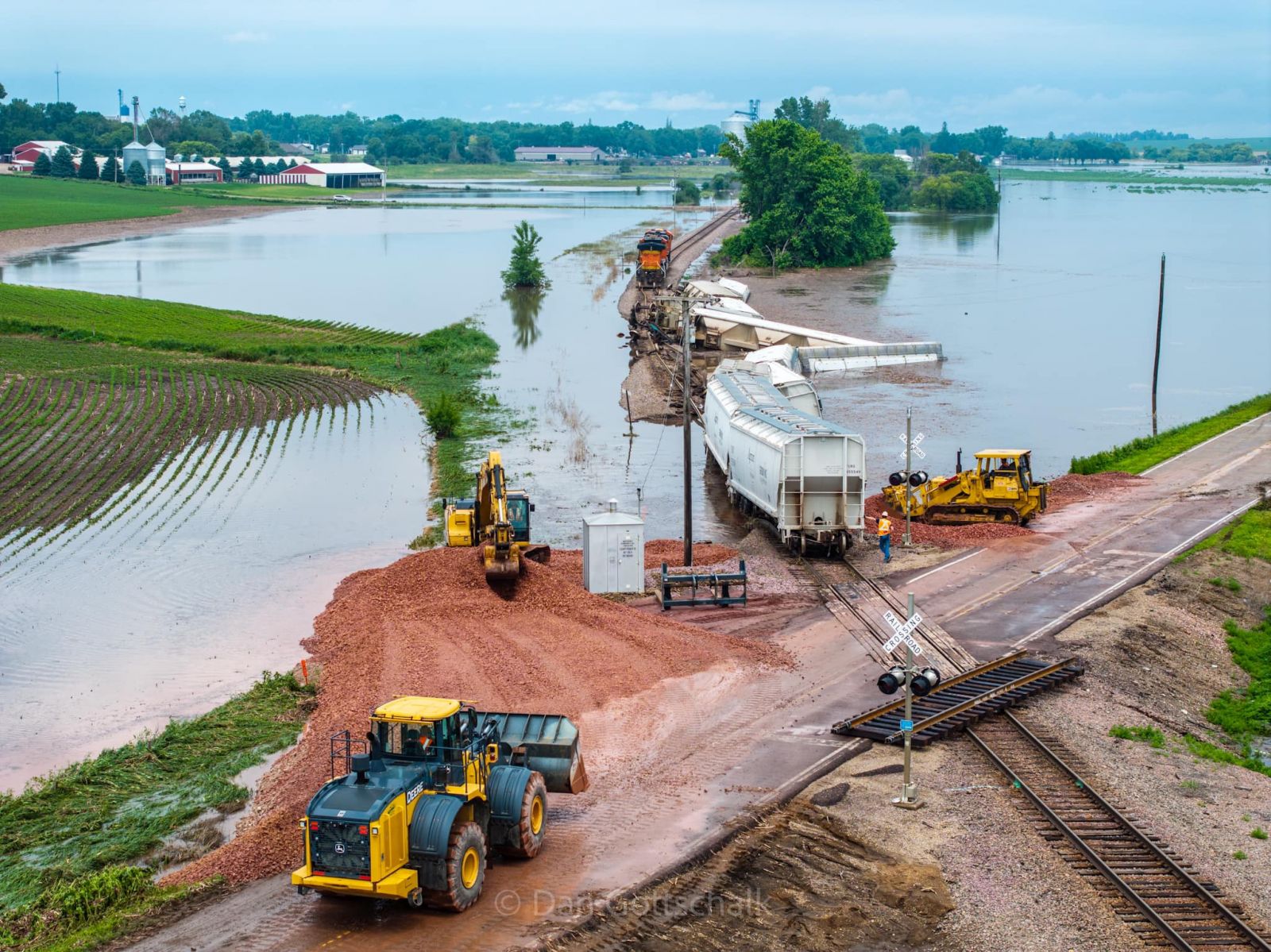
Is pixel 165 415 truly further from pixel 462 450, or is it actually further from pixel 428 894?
pixel 428 894

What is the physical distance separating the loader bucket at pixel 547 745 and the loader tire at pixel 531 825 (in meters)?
0.73

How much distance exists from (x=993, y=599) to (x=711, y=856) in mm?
15572

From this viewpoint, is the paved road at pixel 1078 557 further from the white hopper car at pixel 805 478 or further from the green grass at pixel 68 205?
the green grass at pixel 68 205

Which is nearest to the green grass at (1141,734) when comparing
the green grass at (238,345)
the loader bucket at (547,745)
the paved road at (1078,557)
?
the paved road at (1078,557)

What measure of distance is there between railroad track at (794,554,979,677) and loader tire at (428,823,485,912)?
12.5 m

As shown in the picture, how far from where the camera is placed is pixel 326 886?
1606cm

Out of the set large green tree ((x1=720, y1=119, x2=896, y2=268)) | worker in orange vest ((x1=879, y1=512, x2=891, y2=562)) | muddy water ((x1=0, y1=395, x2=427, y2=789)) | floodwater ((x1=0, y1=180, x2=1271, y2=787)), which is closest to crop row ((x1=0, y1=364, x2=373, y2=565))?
muddy water ((x1=0, y1=395, x2=427, y2=789))

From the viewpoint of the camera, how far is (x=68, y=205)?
6781 inches

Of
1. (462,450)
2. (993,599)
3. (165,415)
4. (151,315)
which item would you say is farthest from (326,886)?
(151,315)

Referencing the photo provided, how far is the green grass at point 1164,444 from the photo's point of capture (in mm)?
49375

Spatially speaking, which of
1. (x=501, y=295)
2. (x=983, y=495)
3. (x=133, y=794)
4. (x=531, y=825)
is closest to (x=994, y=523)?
(x=983, y=495)

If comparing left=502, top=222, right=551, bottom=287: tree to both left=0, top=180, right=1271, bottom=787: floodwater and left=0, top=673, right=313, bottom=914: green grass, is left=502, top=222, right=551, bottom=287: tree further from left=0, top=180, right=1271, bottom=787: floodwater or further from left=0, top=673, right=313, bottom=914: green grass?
left=0, top=673, right=313, bottom=914: green grass

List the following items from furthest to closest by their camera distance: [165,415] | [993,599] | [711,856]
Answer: [165,415] → [993,599] → [711,856]

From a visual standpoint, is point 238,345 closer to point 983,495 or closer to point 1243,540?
point 983,495
